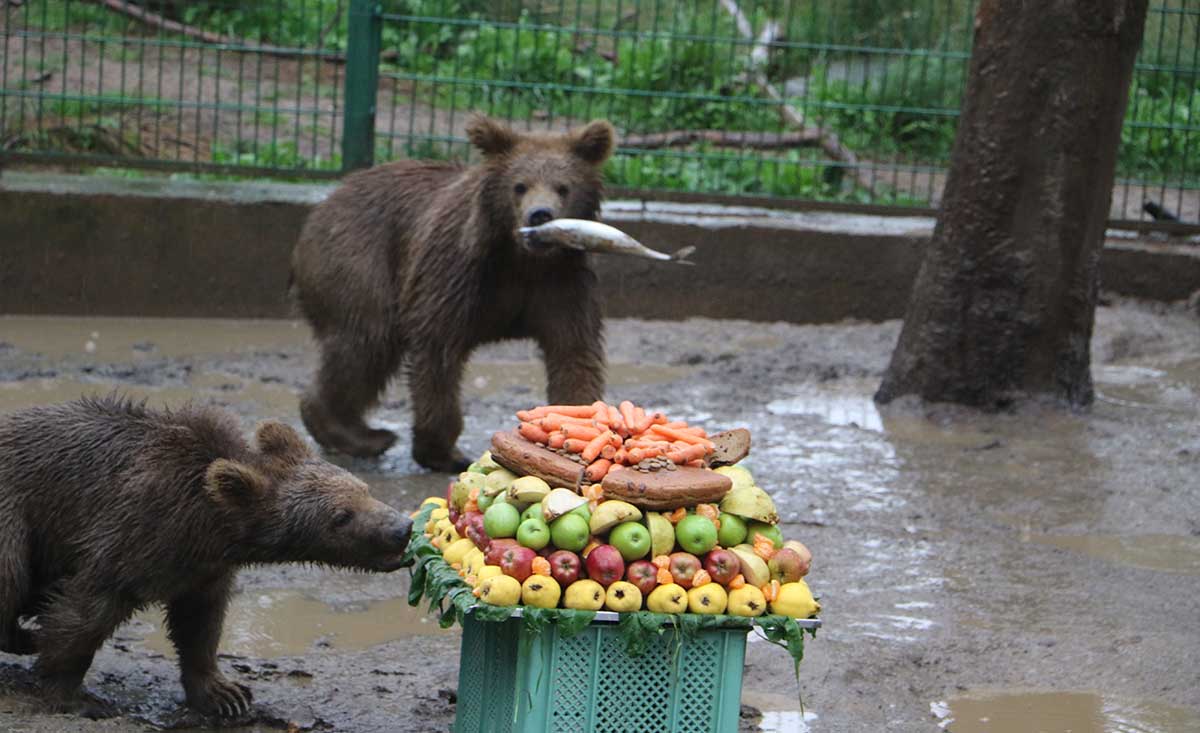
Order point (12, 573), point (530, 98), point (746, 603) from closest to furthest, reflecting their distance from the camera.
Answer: point (746, 603) < point (12, 573) < point (530, 98)

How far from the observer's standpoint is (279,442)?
17.2 feet

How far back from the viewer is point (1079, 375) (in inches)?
368

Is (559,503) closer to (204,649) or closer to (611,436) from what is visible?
(611,436)

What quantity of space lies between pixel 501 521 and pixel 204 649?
134 centimetres

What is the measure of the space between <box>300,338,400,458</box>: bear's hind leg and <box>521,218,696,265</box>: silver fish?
Result: 128cm

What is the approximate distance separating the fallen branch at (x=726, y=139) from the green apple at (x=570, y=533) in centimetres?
851

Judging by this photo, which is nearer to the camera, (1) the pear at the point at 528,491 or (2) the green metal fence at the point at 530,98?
(1) the pear at the point at 528,491

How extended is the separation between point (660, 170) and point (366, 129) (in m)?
2.23

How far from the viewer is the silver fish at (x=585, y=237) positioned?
7.12 meters

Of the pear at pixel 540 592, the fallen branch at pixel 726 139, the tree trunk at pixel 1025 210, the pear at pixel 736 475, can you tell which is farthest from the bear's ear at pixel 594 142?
the fallen branch at pixel 726 139

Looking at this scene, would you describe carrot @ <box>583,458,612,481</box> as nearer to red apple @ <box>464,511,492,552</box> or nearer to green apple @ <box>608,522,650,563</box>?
green apple @ <box>608,522,650,563</box>

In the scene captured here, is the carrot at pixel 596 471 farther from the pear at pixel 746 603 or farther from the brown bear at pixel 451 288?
the brown bear at pixel 451 288

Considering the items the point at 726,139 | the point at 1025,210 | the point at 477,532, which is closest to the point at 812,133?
the point at 726,139

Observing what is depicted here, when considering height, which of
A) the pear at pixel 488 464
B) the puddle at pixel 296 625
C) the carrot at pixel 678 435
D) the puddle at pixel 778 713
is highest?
the carrot at pixel 678 435
